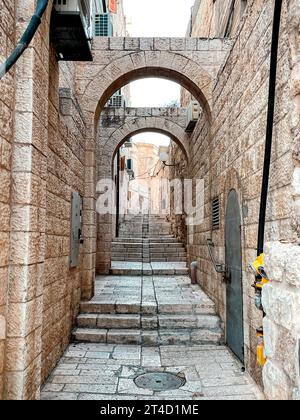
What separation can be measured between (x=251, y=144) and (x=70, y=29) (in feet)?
6.46

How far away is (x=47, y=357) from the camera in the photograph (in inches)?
133

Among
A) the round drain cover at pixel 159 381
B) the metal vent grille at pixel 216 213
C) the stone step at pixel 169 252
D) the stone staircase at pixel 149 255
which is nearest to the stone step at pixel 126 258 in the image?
the stone staircase at pixel 149 255

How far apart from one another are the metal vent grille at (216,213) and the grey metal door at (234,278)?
1.84ft

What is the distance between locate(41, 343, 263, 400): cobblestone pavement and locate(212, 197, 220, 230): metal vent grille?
1.62 meters

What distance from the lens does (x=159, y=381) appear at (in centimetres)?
340

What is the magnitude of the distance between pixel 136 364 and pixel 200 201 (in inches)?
132

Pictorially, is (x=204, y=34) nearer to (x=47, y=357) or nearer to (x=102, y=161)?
(x=102, y=161)

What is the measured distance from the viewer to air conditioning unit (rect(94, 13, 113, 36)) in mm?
→ 7660

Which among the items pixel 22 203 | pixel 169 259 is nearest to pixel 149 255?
pixel 169 259

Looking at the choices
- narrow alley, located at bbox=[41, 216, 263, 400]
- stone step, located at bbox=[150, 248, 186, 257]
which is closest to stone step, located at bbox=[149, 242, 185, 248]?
stone step, located at bbox=[150, 248, 186, 257]

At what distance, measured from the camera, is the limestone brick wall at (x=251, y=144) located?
230 cm

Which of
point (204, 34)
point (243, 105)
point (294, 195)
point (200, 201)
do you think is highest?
point (204, 34)

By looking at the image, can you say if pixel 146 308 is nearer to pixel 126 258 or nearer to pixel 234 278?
pixel 234 278

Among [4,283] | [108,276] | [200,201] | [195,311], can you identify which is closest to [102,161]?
[108,276]
